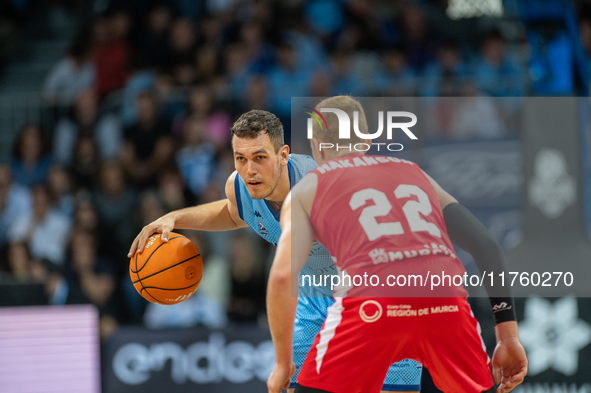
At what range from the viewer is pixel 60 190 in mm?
8484

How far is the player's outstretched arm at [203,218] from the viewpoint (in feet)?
13.2

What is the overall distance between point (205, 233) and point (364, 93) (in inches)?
100

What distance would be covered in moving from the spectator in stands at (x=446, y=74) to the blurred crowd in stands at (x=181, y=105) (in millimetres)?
23

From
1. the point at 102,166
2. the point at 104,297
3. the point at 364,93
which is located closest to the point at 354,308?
the point at 104,297

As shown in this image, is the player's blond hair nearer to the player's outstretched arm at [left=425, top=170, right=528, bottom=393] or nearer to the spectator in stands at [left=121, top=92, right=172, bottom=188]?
the player's outstretched arm at [left=425, top=170, right=528, bottom=393]

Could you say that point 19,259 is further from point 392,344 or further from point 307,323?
point 392,344

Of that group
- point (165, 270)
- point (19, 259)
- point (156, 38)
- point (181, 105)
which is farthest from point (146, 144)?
point (165, 270)

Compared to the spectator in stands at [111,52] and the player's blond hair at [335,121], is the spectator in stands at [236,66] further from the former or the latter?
the player's blond hair at [335,121]

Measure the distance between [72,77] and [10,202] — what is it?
2.10m

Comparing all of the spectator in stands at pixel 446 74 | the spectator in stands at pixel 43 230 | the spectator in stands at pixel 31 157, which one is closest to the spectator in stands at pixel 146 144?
the spectator in stands at pixel 43 230

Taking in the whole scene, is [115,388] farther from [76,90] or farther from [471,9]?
[471,9]

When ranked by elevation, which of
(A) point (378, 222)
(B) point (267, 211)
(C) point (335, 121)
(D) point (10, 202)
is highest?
(D) point (10, 202)

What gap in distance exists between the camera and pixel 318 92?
8.04 metres

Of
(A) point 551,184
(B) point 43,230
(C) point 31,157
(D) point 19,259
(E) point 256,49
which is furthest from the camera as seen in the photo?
(E) point 256,49
